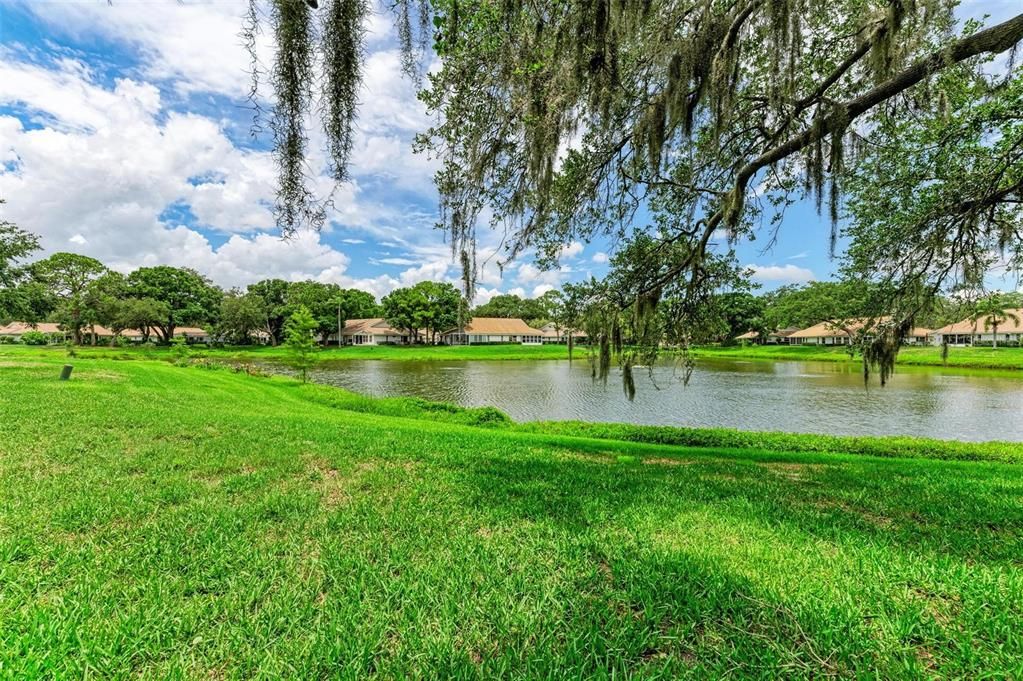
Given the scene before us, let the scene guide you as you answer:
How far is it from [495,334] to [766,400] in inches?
1954

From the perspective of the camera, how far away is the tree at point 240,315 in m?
54.2

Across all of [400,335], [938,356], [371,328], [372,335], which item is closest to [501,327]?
[400,335]

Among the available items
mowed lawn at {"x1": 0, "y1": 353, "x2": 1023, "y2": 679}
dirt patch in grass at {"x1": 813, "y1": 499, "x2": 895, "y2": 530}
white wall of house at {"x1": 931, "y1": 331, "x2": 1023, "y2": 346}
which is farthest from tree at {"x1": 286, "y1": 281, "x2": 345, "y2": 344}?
white wall of house at {"x1": 931, "y1": 331, "x2": 1023, "y2": 346}

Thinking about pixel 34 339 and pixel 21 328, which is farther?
pixel 21 328

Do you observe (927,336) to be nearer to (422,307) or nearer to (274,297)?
(422,307)

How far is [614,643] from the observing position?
1.88 meters

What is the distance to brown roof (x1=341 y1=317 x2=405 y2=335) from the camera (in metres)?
64.1

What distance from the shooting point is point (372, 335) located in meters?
64.3

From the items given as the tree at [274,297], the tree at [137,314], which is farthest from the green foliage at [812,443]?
the tree at [274,297]

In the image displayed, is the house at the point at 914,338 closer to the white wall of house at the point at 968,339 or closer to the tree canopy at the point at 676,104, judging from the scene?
the tree canopy at the point at 676,104

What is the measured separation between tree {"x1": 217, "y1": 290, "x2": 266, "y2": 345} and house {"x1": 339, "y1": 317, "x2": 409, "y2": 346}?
11003 mm

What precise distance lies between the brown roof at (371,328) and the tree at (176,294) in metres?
17.0

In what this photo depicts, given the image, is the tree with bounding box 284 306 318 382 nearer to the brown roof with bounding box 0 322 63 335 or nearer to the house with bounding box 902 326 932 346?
the house with bounding box 902 326 932 346

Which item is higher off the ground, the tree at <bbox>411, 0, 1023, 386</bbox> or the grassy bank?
the tree at <bbox>411, 0, 1023, 386</bbox>
